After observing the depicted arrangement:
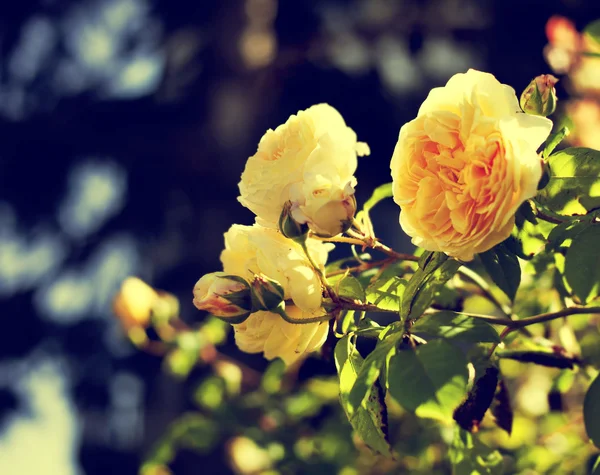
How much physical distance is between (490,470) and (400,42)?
78.0 inches

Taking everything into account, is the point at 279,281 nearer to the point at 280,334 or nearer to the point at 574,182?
the point at 280,334

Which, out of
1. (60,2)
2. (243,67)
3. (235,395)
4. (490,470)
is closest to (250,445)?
(235,395)

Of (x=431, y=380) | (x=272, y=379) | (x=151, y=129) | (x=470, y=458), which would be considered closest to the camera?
(x=431, y=380)

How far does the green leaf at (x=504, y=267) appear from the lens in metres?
0.49

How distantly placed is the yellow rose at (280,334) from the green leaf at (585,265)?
0.60 feet

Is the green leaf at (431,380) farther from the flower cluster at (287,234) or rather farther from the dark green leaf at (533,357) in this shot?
the dark green leaf at (533,357)

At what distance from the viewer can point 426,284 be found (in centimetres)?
45

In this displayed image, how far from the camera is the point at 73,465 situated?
7.95 ft

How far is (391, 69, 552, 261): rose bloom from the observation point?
409 millimetres

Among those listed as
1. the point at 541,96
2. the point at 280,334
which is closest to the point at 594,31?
the point at 541,96

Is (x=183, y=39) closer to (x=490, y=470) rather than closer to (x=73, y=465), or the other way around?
(x=73, y=465)

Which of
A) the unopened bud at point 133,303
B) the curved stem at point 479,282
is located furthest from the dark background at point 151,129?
the curved stem at point 479,282

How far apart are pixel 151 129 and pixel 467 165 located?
2003 millimetres

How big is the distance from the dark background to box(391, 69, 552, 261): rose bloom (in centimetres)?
143
